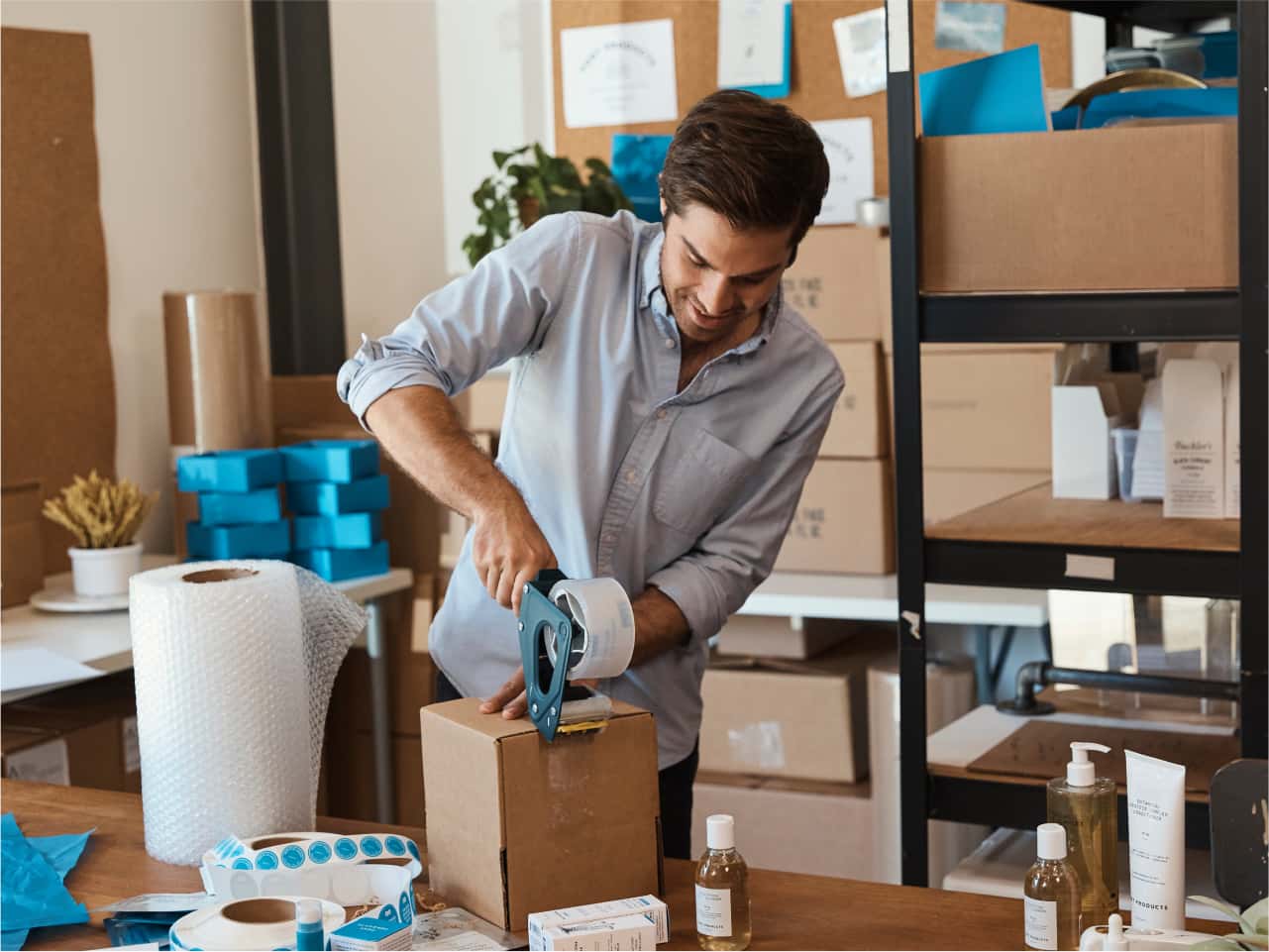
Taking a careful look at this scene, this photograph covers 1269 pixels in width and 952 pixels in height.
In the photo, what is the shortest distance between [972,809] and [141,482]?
208cm

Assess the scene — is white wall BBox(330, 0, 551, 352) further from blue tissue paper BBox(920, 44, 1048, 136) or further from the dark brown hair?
the dark brown hair

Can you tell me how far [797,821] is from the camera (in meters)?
2.90

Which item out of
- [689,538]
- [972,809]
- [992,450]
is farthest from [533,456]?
[992,450]

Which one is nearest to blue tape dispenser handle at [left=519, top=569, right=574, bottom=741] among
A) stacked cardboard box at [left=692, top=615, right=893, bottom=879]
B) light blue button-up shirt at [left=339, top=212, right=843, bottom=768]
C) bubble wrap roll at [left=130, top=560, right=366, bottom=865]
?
bubble wrap roll at [left=130, top=560, right=366, bottom=865]

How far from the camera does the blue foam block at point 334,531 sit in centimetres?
300

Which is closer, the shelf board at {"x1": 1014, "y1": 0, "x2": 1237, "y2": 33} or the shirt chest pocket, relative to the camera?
the shirt chest pocket

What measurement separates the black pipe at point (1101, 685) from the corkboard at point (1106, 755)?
0.21 ft

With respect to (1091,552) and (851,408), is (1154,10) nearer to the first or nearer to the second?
(851,408)

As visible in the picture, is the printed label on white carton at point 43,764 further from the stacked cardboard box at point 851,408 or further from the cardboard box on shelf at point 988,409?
the cardboard box on shelf at point 988,409

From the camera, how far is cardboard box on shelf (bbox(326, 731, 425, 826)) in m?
3.19

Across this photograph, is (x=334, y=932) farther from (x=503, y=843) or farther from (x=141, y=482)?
(x=141, y=482)

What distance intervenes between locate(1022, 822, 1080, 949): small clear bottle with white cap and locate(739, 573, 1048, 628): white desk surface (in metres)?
1.39

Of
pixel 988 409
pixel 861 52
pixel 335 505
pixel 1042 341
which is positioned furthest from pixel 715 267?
pixel 861 52

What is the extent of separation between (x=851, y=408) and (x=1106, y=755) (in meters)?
1.06
